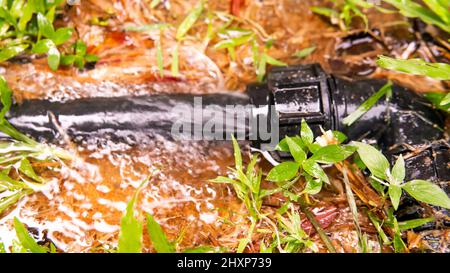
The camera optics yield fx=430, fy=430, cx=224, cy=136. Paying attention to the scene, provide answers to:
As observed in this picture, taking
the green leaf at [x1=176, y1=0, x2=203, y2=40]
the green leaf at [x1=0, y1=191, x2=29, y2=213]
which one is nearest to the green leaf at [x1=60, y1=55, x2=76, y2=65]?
the green leaf at [x1=176, y1=0, x2=203, y2=40]

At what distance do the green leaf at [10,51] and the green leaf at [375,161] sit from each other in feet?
6.28

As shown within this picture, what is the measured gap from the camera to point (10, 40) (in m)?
2.51

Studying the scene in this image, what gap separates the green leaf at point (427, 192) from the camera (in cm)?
181

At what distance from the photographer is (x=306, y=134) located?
6.61 feet

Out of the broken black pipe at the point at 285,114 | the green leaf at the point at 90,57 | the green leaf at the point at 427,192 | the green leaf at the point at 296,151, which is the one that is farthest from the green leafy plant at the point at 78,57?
the green leaf at the point at 427,192

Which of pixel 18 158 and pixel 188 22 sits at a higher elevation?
pixel 188 22

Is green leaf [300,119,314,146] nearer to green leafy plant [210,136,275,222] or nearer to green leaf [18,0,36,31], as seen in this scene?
green leafy plant [210,136,275,222]

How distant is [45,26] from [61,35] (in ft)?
0.32

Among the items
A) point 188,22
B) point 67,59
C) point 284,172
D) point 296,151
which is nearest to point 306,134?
point 296,151

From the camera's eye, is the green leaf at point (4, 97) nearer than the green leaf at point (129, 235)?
No

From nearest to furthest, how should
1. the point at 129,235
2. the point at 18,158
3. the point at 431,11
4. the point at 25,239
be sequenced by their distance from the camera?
the point at 129,235, the point at 25,239, the point at 18,158, the point at 431,11

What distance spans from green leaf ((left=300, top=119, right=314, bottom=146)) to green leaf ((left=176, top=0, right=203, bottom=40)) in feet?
3.52

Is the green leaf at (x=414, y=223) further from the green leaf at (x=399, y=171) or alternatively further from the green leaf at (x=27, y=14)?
the green leaf at (x=27, y=14)

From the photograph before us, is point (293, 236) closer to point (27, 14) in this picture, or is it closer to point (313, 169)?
point (313, 169)
